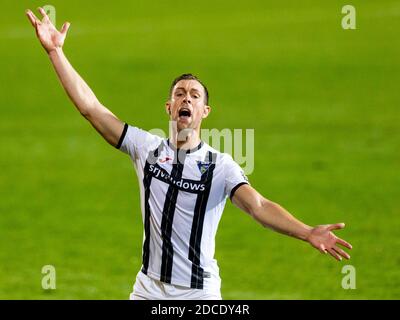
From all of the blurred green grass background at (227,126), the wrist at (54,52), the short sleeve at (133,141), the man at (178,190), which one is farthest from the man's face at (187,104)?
Result: the blurred green grass background at (227,126)

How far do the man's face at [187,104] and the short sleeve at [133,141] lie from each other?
28cm

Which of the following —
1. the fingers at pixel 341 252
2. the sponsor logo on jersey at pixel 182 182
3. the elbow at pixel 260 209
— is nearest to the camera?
the fingers at pixel 341 252

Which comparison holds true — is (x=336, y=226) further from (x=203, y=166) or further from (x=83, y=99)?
(x=83, y=99)

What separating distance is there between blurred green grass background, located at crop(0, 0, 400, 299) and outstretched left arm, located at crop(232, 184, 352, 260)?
236 inches

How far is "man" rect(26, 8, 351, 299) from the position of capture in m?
8.94

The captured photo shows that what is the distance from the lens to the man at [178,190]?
8.94 m

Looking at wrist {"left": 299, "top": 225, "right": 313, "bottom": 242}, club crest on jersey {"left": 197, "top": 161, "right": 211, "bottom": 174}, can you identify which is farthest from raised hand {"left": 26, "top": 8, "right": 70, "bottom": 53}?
wrist {"left": 299, "top": 225, "right": 313, "bottom": 242}

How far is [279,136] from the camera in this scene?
83.8ft

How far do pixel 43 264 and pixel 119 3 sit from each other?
24.2 m

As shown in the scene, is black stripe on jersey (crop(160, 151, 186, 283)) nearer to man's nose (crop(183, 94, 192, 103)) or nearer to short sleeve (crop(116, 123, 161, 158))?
short sleeve (crop(116, 123, 161, 158))

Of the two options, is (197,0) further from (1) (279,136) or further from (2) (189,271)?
(2) (189,271)

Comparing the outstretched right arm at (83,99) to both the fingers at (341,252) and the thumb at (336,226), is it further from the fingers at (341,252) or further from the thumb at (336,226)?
the fingers at (341,252)

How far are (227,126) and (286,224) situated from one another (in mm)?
17942

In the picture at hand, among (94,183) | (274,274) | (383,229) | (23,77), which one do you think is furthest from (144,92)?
(274,274)
